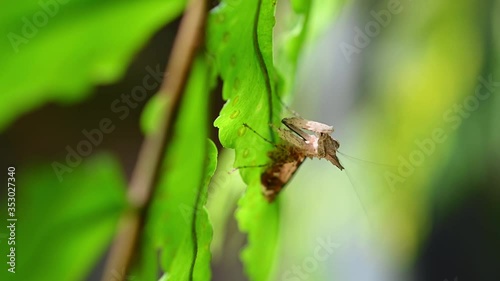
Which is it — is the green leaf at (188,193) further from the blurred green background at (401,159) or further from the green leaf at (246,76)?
the blurred green background at (401,159)

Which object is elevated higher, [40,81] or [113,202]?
[40,81]

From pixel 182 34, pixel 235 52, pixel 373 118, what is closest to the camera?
pixel 235 52

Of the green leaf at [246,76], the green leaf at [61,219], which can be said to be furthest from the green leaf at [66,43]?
the green leaf at [246,76]

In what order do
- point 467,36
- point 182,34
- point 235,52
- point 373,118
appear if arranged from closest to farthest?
point 235,52 → point 182,34 → point 467,36 → point 373,118

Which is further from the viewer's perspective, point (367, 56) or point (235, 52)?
point (367, 56)

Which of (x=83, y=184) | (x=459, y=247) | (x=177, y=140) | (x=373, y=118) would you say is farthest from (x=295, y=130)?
(x=459, y=247)

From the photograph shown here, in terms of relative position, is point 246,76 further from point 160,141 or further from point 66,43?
point 66,43

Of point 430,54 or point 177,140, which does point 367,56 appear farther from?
point 177,140
